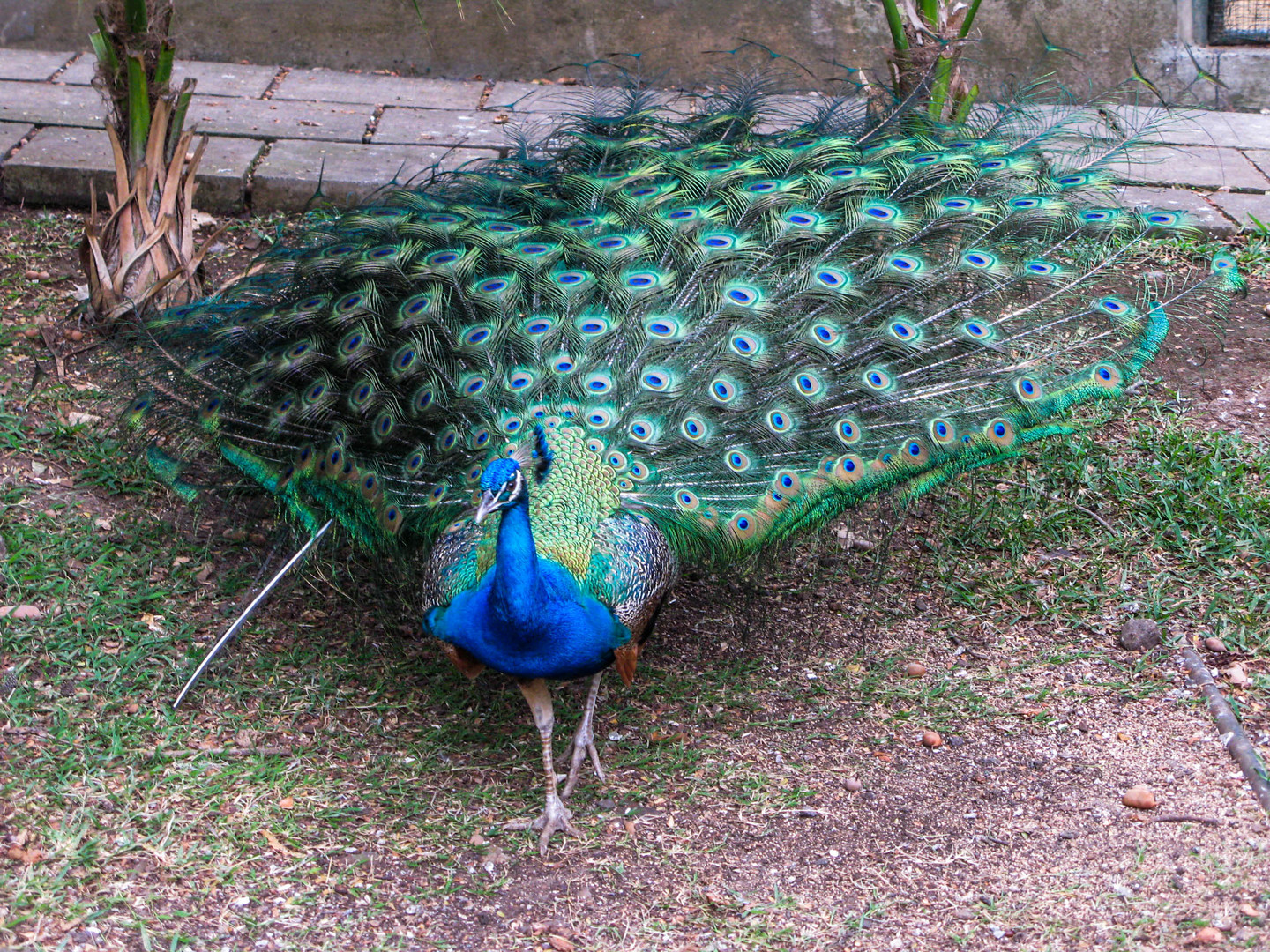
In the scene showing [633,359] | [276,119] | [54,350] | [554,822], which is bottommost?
[554,822]

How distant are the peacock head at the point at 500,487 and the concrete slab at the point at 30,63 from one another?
570 cm

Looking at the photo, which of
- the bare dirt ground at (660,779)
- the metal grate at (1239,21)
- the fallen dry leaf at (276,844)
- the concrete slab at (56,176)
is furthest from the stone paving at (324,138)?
the fallen dry leaf at (276,844)

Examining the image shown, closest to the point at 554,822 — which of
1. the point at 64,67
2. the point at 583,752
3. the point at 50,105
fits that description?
the point at 583,752

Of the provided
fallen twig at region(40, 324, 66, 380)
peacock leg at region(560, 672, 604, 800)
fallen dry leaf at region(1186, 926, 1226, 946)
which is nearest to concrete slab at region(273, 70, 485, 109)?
fallen twig at region(40, 324, 66, 380)

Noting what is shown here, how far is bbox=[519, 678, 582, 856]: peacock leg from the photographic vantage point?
319cm

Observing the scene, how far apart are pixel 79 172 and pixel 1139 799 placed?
17.1 ft

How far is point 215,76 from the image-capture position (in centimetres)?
737

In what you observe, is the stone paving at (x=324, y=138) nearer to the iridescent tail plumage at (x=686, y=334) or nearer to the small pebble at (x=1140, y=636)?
the iridescent tail plumage at (x=686, y=334)

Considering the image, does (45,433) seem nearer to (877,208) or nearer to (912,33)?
(877,208)

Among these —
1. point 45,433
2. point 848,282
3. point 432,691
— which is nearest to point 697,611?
point 432,691

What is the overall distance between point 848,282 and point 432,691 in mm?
1668

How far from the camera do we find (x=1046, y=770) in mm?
3426

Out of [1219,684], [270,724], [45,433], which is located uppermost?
[45,433]

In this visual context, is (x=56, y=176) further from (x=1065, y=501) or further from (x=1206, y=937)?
(x=1206, y=937)
